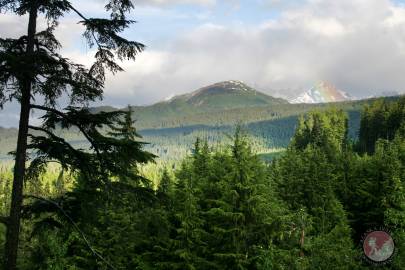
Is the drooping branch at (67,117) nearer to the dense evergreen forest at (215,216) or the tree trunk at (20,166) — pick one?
the tree trunk at (20,166)

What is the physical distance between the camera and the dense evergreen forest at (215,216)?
420 inches

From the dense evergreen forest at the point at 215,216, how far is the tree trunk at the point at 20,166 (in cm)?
40

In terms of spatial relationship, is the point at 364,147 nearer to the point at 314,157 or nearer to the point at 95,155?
the point at 314,157

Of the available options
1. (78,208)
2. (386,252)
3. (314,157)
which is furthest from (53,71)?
(314,157)

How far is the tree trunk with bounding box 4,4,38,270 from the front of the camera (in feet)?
32.2

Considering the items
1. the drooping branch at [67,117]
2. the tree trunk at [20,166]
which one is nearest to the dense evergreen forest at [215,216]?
the tree trunk at [20,166]

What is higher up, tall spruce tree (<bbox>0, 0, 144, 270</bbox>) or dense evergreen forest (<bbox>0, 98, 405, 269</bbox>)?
tall spruce tree (<bbox>0, 0, 144, 270</bbox>)

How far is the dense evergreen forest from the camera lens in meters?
10.7

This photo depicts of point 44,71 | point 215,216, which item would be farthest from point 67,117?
point 215,216

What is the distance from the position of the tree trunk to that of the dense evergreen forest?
15.7 inches

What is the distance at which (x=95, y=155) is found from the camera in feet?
35.0

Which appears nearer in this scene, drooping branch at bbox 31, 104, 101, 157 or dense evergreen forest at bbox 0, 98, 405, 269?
drooping branch at bbox 31, 104, 101, 157

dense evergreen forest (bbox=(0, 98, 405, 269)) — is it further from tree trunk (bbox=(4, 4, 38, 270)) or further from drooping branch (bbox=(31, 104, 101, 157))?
drooping branch (bbox=(31, 104, 101, 157))

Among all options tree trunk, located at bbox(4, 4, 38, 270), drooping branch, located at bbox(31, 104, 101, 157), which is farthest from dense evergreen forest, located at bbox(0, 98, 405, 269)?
drooping branch, located at bbox(31, 104, 101, 157)
